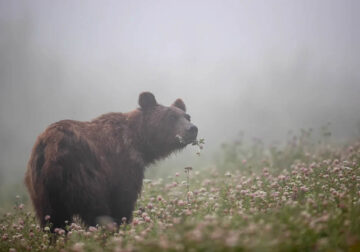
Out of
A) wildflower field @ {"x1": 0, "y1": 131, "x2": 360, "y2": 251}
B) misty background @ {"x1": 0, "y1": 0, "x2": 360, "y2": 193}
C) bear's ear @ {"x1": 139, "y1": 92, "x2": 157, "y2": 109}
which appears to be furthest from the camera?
misty background @ {"x1": 0, "y1": 0, "x2": 360, "y2": 193}

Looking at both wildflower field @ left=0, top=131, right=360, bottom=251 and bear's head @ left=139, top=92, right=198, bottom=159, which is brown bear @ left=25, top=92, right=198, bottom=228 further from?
wildflower field @ left=0, top=131, right=360, bottom=251

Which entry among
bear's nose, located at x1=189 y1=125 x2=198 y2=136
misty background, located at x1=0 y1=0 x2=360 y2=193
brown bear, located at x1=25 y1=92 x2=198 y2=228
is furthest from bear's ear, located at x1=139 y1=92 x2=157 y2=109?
misty background, located at x1=0 y1=0 x2=360 y2=193

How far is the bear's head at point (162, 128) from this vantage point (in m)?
6.10

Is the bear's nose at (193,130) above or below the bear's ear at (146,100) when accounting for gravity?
below

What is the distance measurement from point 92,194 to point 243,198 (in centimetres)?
213

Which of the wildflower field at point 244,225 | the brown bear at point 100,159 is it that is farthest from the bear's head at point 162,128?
the wildflower field at point 244,225

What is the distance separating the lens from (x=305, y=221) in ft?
9.89

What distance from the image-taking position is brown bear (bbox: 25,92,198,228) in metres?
4.32

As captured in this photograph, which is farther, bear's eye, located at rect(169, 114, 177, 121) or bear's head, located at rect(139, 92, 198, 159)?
bear's eye, located at rect(169, 114, 177, 121)

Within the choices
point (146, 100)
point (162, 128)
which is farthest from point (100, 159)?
point (146, 100)

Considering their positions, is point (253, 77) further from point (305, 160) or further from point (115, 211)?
point (115, 211)

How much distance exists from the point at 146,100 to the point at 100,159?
1.77 meters

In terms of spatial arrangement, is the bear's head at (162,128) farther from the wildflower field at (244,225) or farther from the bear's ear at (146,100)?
the wildflower field at (244,225)

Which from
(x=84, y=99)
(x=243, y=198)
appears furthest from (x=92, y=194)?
(x=84, y=99)
